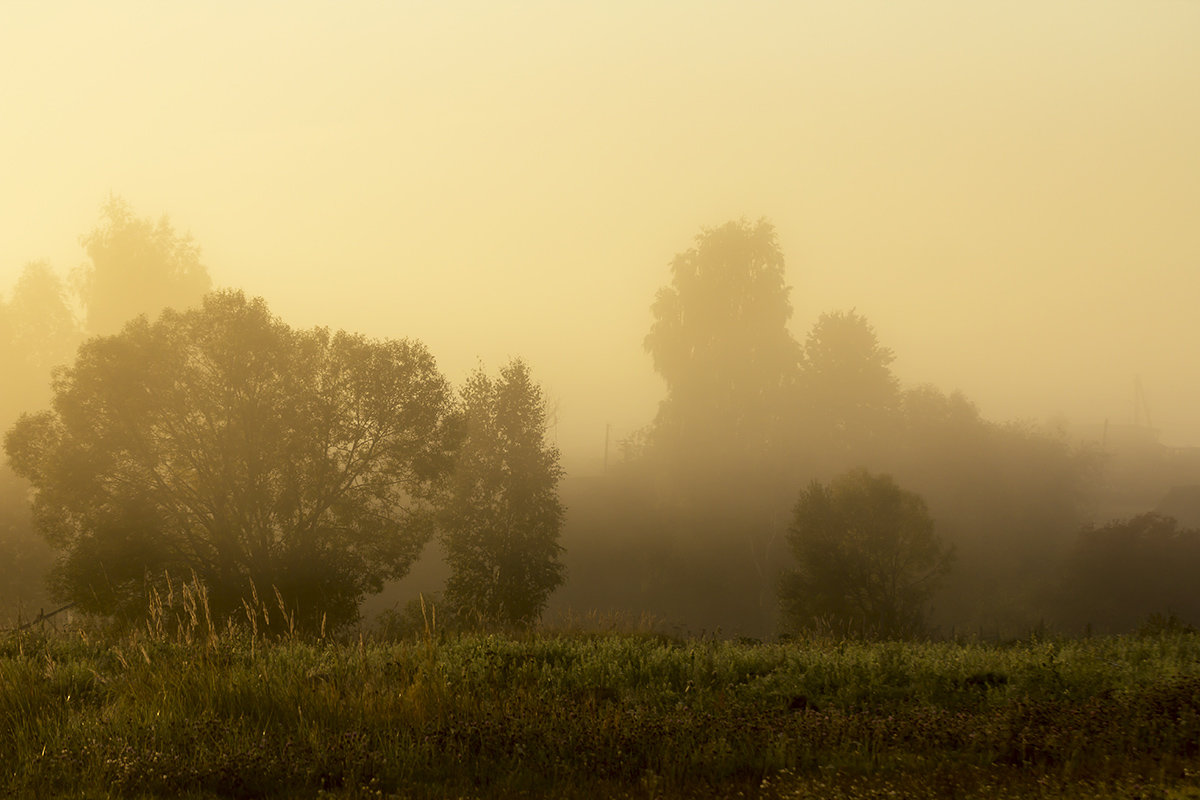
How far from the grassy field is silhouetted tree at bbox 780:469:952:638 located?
2884cm

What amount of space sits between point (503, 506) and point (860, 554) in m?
18.4

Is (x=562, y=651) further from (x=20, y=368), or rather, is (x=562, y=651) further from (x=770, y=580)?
(x=20, y=368)

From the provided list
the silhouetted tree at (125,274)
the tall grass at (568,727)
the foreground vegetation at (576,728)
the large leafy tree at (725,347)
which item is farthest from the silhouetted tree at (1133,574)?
the silhouetted tree at (125,274)

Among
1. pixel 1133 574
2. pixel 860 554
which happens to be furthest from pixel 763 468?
pixel 1133 574

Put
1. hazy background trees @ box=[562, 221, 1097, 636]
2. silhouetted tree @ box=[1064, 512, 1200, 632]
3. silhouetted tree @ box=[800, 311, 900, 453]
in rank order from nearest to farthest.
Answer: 1. silhouetted tree @ box=[1064, 512, 1200, 632]
2. hazy background trees @ box=[562, 221, 1097, 636]
3. silhouetted tree @ box=[800, 311, 900, 453]

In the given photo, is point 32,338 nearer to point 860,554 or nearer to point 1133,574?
point 860,554

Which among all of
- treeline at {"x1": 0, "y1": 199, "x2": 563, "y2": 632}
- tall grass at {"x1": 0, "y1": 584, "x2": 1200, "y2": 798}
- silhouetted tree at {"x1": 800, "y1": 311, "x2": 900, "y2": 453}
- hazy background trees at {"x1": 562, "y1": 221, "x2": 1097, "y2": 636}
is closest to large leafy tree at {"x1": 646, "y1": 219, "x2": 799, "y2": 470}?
hazy background trees at {"x1": 562, "y1": 221, "x2": 1097, "y2": 636}

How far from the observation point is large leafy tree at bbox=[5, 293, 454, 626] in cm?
2334

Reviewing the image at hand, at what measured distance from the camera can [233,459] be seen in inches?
989

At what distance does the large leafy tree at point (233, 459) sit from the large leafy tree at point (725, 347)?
3066cm

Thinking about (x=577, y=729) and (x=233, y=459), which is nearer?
(x=577, y=729)

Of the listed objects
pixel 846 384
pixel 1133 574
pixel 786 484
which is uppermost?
pixel 846 384

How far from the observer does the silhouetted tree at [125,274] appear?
158 feet

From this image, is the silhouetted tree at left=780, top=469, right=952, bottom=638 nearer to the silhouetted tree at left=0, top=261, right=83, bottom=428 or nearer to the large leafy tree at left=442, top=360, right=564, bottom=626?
the large leafy tree at left=442, top=360, right=564, bottom=626
